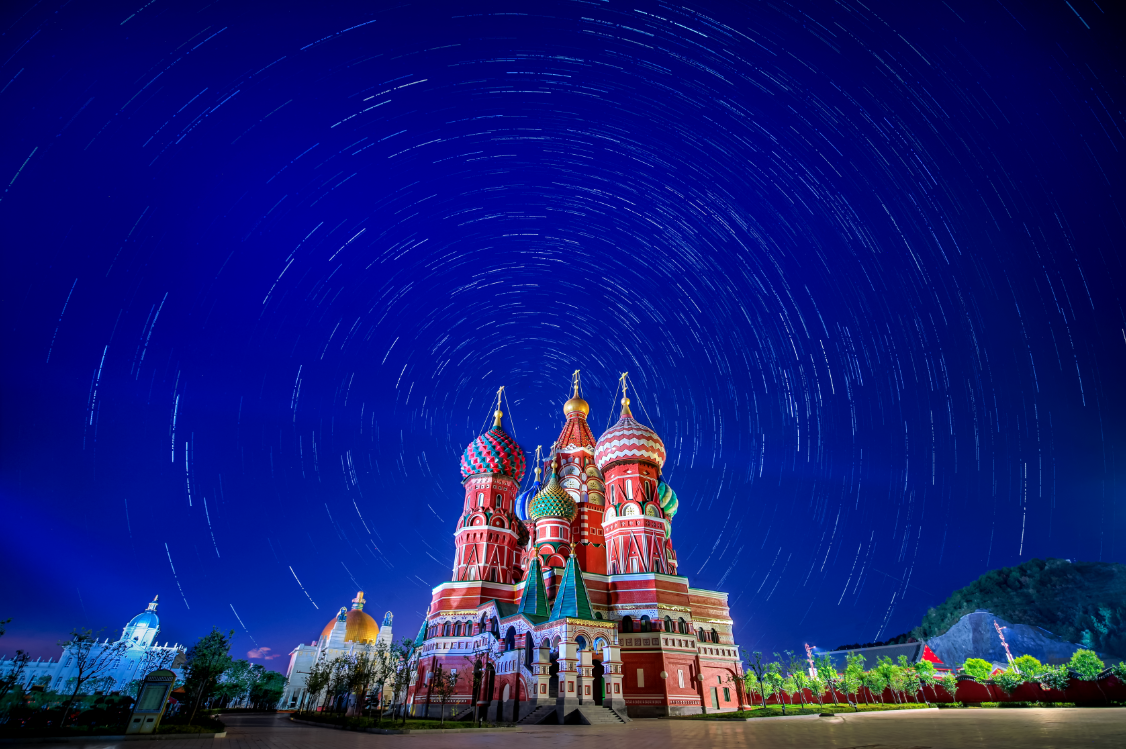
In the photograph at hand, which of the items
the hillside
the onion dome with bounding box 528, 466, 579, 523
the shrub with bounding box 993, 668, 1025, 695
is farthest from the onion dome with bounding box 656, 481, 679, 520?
the hillside

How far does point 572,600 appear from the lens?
88.9 ft

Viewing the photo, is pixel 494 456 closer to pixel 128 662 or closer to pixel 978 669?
pixel 978 669

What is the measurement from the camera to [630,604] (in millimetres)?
33938

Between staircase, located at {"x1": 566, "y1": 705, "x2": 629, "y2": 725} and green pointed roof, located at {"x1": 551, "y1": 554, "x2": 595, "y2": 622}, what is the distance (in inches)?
172

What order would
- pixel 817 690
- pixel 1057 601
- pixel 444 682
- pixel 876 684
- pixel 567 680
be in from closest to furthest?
pixel 567 680
pixel 444 682
pixel 817 690
pixel 876 684
pixel 1057 601

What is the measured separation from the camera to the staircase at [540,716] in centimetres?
2269

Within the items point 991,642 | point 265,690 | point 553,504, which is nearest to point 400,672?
point 553,504

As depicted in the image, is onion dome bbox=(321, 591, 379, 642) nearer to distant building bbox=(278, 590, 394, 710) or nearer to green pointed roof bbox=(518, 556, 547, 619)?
distant building bbox=(278, 590, 394, 710)

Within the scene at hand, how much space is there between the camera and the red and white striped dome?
1655 inches

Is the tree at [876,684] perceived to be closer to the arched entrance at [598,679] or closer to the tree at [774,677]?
the tree at [774,677]

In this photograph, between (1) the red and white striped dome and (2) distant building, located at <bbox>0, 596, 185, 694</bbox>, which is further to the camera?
(2) distant building, located at <bbox>0, 596, 185, 694</bbox>

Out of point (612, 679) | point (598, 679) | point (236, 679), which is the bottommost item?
point (612, 679)

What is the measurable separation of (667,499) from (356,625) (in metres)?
44.7

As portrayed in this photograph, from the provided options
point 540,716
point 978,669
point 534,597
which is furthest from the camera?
point 978,669
